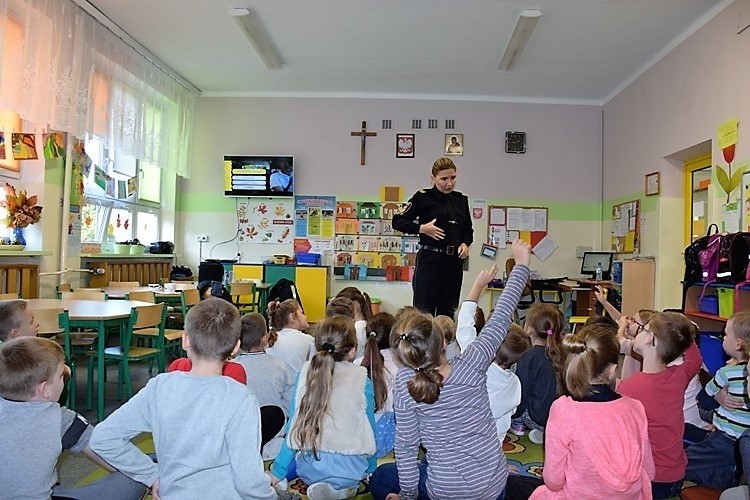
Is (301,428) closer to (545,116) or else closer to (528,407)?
(528,407)

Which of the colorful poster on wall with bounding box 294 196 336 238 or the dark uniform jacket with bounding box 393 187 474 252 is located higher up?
the colorful poster on wall with bounding box 294 196 336 238

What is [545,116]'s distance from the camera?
27.0ft

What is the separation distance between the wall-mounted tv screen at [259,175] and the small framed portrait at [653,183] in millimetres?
4356

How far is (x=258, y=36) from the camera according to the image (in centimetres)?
618

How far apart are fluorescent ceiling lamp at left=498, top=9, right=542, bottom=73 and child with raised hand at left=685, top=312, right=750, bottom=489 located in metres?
3.77

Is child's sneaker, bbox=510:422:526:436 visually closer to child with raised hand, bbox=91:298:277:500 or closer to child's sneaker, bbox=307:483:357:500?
child's sneaker, bbox=307:483:357:500

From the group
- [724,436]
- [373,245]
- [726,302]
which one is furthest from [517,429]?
[373,245]

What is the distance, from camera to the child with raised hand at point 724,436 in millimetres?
2426

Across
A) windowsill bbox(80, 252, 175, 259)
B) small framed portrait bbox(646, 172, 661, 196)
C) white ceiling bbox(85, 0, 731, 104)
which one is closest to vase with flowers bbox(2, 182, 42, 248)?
windowsill bbox(80, 252, 175, 259)

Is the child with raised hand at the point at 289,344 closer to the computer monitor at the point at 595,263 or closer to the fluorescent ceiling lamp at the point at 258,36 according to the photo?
the fluorescent ceiling lamp at the point at 258,36

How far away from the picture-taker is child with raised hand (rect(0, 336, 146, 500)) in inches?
63.2

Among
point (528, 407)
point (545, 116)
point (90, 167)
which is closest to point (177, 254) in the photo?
point (90, 167)

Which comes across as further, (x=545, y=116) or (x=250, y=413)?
(x=545, y=116)

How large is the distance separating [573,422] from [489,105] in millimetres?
7064
